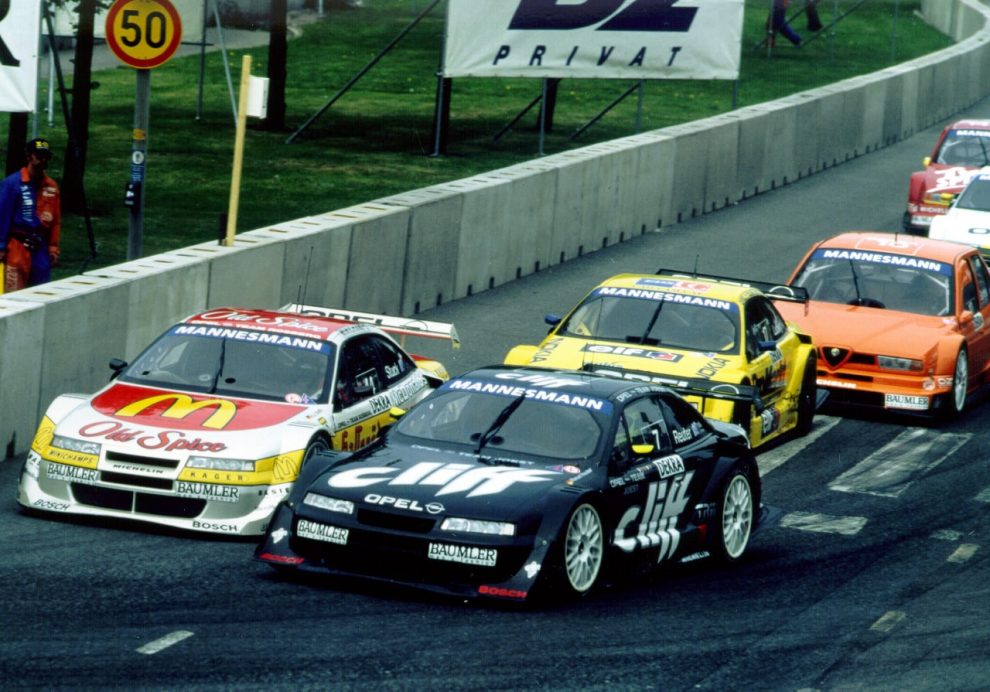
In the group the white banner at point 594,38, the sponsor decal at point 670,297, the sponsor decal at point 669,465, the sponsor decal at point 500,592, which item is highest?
the white banner at point 594,38

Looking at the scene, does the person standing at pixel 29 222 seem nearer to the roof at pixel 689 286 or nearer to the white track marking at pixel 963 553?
the roof at pixel 689 286

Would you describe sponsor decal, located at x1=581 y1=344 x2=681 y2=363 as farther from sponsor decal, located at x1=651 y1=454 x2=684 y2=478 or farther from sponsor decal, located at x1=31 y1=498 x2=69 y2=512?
sponsor decal, located at x1=31 y1=498 x2=69 y2=512

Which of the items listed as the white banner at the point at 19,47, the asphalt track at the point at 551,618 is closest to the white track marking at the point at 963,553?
the asphalt track at the point at 551,618

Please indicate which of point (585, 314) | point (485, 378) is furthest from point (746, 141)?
point (485, 378)

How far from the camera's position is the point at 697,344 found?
15.4 metres

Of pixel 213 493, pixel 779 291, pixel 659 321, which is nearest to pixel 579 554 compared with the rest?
pixel 213 493

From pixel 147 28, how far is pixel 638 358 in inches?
187

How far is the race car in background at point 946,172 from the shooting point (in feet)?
88.3

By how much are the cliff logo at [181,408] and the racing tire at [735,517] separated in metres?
3.17

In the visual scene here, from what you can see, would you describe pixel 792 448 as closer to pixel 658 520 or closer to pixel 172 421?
pixel 658 520

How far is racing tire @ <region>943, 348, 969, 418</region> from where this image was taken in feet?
56.7

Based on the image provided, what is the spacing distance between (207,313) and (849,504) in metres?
4.86

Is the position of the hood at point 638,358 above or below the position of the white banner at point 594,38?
below

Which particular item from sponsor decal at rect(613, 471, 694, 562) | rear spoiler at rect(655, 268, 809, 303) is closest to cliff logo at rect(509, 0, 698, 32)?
rear spoiler at rect(655, 268, 809, 303)
